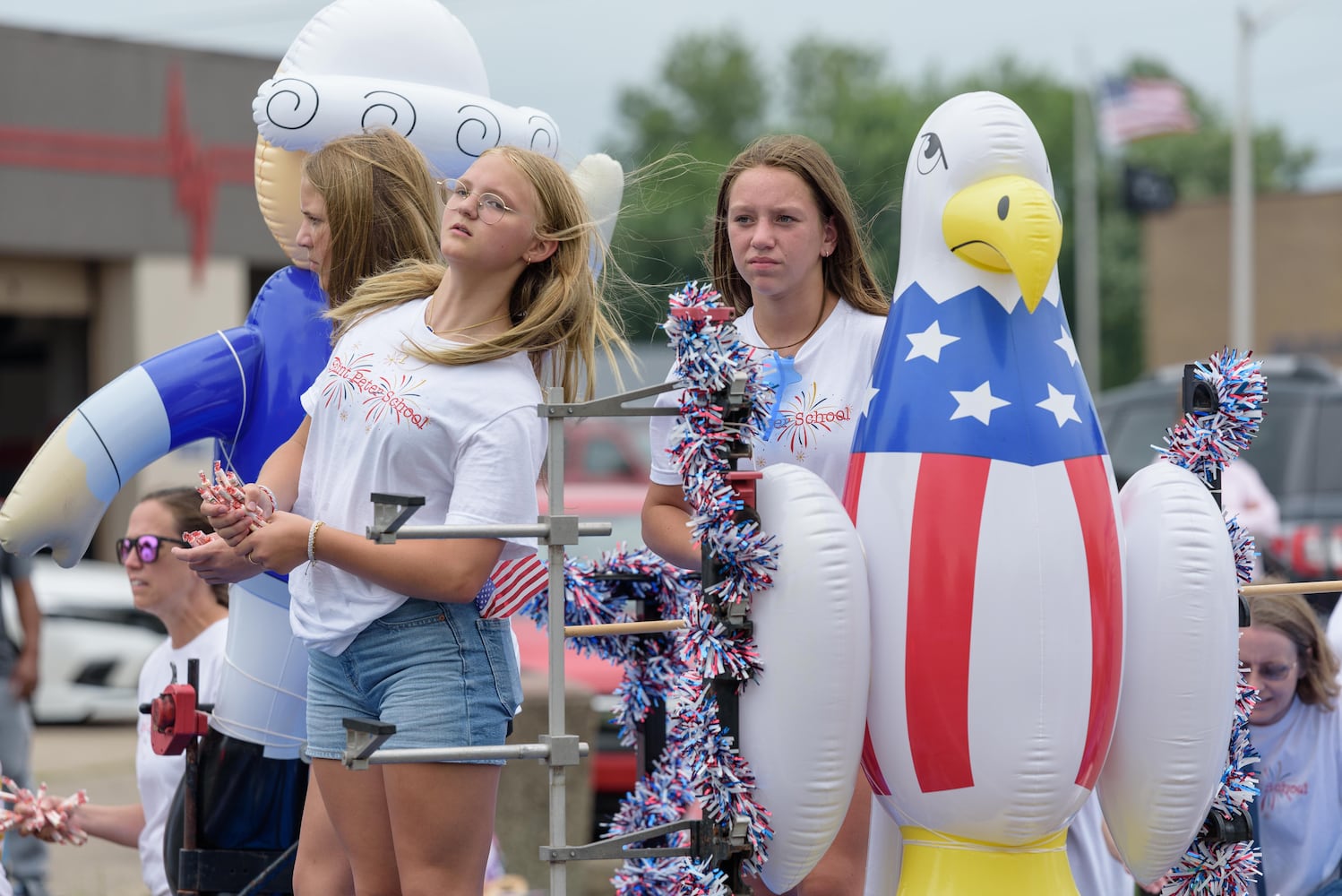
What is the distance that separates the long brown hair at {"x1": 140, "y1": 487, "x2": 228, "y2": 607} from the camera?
3.87 metres

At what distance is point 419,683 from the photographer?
256cm

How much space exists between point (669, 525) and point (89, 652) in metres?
8.35

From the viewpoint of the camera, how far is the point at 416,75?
3.51 metres

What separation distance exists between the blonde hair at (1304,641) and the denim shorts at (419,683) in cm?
199

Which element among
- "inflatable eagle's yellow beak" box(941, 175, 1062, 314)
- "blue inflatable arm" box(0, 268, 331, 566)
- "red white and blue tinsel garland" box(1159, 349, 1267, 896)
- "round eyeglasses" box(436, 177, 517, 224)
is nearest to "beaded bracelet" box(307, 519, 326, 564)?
"round eyeglasses" box(436, 177, 517, 224)

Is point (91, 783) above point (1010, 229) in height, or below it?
below

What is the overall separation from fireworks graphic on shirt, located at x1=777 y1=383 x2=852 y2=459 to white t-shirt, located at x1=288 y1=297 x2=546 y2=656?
50 cm

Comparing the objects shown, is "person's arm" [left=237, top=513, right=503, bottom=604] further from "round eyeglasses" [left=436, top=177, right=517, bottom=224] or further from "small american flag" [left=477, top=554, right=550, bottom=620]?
"round eyeglasses" [left=436, top=177, right=517, bottom=224]

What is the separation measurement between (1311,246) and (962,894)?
31226 millimetres

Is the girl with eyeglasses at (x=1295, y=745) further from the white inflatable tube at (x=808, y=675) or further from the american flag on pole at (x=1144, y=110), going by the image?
the american flag on pole at (x=1144, y=110)

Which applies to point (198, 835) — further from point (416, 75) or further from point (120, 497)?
point (120, 497)

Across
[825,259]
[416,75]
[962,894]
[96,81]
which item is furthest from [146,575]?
[96,81]

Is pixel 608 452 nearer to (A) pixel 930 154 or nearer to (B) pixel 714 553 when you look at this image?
(A) pixel 930 154

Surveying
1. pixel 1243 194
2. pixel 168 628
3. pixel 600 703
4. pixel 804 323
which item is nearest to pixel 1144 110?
pixel 1243 194
